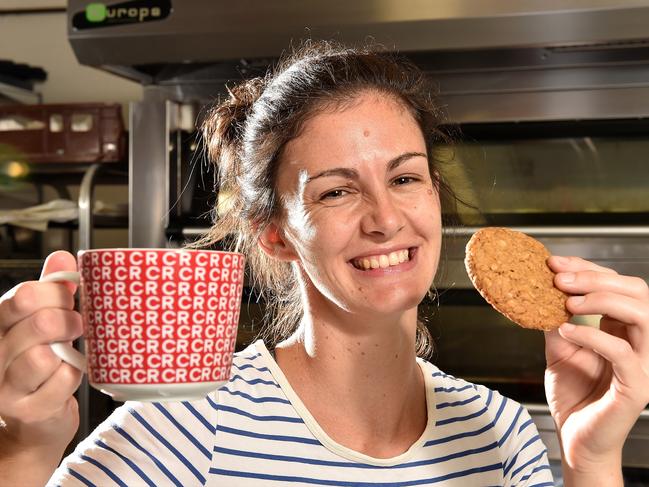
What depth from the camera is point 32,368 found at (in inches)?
29.5

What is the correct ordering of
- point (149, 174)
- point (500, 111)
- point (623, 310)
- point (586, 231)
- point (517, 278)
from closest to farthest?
point (623, 310) → point (517, 278) → point (586, 231) → point (500, 111) → point (149, 174)

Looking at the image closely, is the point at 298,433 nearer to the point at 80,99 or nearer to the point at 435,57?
the point at 435,57

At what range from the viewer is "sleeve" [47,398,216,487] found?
3.42ft

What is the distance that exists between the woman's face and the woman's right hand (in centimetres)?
44

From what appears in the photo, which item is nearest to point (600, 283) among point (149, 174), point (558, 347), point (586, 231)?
point (558, 347)

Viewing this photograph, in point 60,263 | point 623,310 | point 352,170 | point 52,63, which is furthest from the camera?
point 52,63

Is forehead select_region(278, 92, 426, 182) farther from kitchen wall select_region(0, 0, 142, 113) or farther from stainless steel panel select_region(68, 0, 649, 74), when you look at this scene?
kitchen wall select_region(0, 0, 142, 113)

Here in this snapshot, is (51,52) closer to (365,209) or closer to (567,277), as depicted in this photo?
(365,209)

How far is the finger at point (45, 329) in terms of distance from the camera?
2.41 ft

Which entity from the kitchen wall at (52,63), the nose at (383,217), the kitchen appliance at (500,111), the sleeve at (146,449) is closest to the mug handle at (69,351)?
the sleeve at (146,449)

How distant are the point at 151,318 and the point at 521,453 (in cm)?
77

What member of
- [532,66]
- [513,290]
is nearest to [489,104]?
[532,66]

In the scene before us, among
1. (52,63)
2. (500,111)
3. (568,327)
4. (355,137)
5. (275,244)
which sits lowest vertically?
(568,327)

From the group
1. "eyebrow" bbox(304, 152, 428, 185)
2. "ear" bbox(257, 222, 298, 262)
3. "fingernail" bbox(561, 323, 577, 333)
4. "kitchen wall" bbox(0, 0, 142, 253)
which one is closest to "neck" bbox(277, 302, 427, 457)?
"ear" bbox(257, 222, 298, 262)
